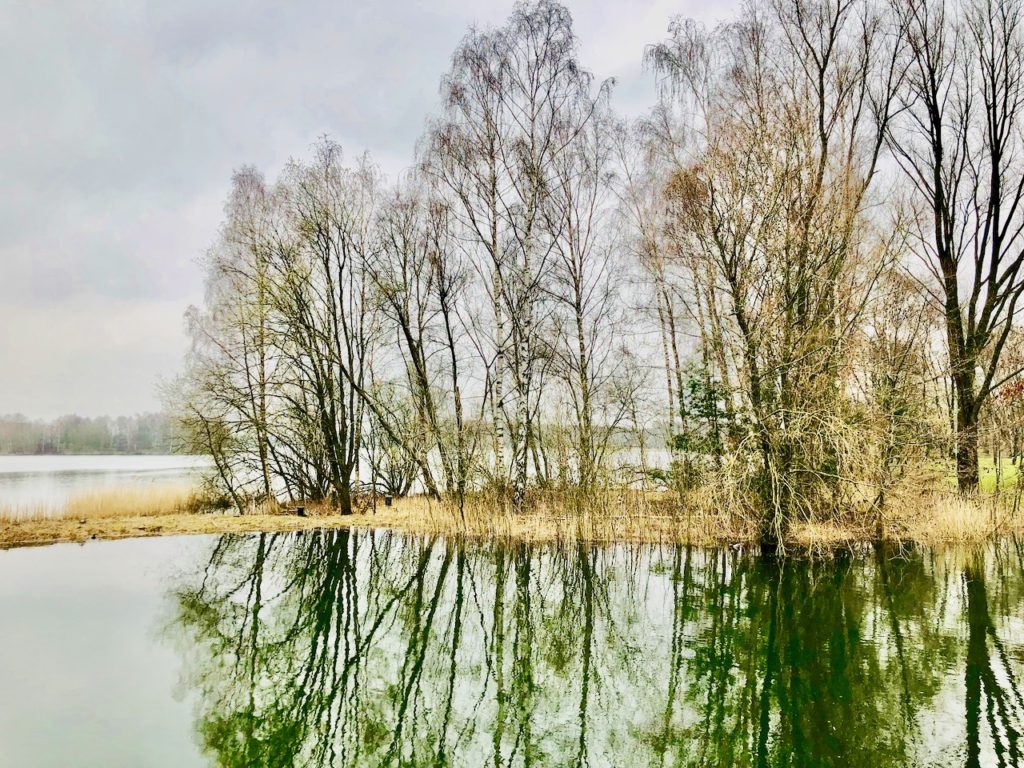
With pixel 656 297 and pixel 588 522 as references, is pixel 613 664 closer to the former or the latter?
pixel 588 522

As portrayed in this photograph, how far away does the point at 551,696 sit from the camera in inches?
180

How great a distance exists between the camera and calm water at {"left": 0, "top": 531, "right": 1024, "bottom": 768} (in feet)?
12.4

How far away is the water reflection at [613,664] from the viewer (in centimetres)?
377

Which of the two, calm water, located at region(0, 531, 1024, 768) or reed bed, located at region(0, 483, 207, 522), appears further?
reed bed, located at region(0, 483, 207, 522)

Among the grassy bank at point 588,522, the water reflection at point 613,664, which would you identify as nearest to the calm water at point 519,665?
the water reflection at point 613,664

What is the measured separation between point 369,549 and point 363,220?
854 cm

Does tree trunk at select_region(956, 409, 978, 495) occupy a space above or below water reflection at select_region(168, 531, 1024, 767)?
above

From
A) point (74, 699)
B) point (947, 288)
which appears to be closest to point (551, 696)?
point (74, 699)

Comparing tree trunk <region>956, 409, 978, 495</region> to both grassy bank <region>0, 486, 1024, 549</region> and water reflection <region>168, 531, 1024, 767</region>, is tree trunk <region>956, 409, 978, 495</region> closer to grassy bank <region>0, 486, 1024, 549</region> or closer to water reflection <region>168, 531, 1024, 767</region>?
grassy bank <region>0, 486, 1024, 549</region>

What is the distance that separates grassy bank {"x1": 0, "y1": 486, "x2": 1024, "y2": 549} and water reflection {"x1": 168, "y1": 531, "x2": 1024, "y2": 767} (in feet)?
3.51

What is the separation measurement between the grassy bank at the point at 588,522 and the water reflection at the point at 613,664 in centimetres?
107

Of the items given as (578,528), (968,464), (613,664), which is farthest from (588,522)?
(968,464)

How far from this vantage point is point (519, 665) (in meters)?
5.23

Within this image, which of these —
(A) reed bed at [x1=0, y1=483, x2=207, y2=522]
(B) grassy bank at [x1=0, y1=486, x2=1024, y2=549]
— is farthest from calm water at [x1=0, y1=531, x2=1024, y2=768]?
(A) reed bed at [x1=0, y1=483, x2=207, y2=522]
